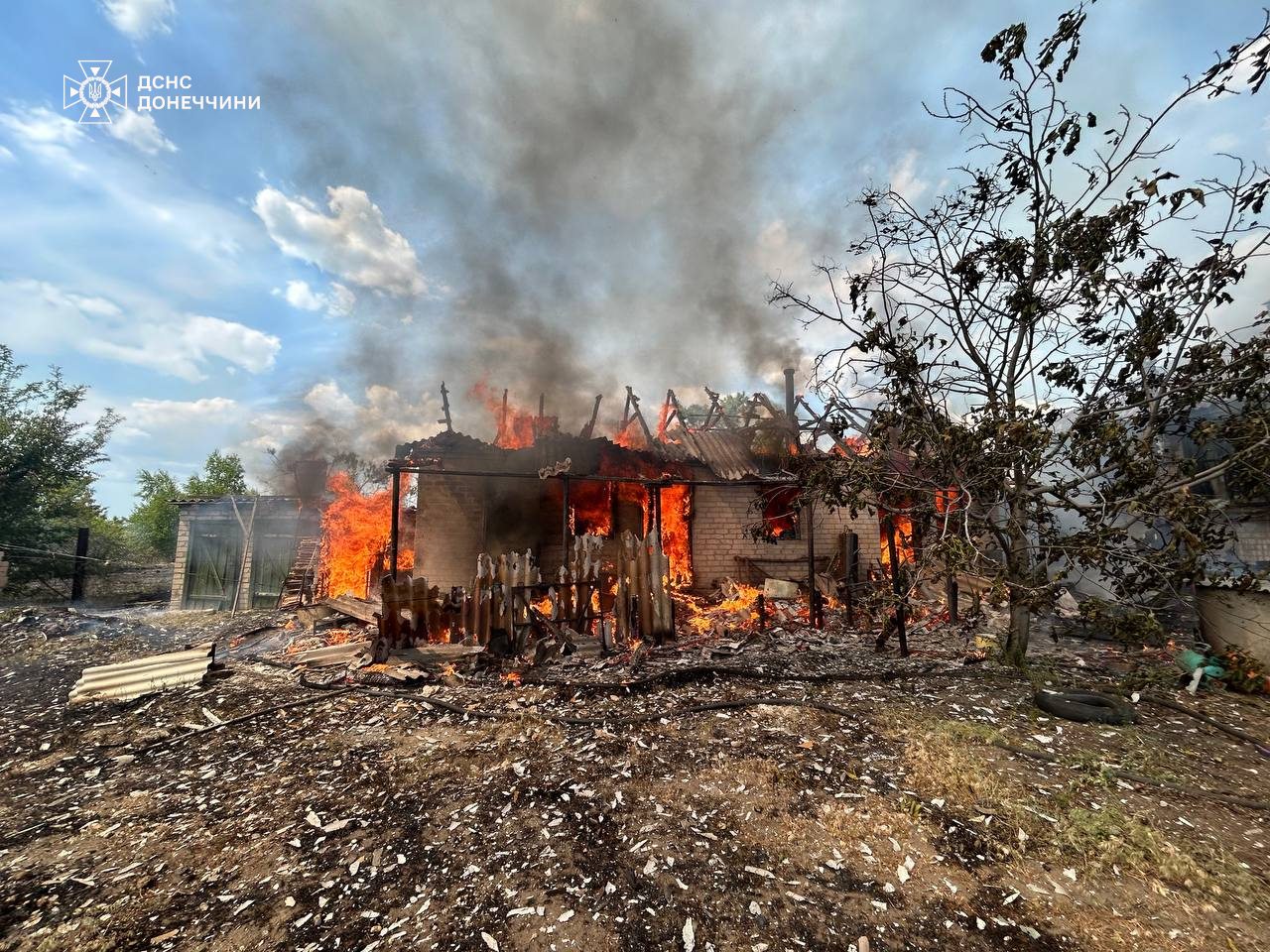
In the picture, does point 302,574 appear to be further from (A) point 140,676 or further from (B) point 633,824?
(B) point 633,824

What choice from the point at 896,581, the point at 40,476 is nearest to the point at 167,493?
the point at 40,476

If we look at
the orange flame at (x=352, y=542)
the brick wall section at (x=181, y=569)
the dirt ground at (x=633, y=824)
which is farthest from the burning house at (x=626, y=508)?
the brick wall section at (x=181, y=569)

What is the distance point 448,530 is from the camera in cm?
1370

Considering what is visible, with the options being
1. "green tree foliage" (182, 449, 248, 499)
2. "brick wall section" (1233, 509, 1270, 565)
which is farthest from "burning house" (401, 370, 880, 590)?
"green tree foliage" (182, 449, 248, 499)

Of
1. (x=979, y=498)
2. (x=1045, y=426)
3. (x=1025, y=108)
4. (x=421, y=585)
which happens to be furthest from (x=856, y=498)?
(x=421, y=585)

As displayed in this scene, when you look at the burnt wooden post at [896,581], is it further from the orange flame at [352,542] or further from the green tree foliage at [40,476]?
the green tree foliage at [40,476]

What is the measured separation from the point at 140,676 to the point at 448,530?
7086 millimetres

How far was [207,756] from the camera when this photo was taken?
16.9 ft

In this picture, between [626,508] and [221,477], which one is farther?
[221,477]

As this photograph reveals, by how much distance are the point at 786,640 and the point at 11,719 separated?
11345 mm

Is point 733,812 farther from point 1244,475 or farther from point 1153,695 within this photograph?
point 1244,475

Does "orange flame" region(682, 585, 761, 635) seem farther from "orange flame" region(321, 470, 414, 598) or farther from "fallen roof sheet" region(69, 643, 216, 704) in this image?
"orange flame" region(321, 470, 414, 598)

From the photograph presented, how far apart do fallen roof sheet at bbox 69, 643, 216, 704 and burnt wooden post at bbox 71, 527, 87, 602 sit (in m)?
14.7

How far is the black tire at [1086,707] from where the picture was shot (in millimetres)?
5414
